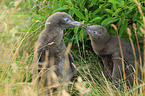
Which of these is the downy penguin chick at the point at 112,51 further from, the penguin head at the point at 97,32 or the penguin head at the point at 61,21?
the penguin head at the point at 61,21

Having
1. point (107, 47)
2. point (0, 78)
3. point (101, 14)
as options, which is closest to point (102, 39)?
point (107, 47)

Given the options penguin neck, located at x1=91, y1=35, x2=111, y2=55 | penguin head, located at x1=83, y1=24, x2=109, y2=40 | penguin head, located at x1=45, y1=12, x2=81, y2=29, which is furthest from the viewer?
penguin neck, located at x1=91, y1=35, x2=111, y2=55

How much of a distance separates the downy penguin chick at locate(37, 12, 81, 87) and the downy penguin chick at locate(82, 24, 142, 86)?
0.46 m

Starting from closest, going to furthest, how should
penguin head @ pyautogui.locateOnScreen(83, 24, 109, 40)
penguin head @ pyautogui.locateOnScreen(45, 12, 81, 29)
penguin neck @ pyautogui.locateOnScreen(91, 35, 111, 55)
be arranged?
1. penguin head @ pyautogui.locateOnScreen(45, 12, 81, 29)
2. penguin head @ pyautogui.locateOnScreen(83, 24, 109, 40)
3. penguin neck @ pyautogui.locateOnScreen(91, 35, 111, 55)

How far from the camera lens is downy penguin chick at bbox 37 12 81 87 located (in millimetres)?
3047

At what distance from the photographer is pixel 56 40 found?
310 centimetres

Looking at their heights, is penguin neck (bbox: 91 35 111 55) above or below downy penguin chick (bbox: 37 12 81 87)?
below

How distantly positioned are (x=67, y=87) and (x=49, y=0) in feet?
5.80

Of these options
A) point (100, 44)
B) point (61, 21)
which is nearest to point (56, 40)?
point (61, 21)

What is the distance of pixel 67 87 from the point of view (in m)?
3.12

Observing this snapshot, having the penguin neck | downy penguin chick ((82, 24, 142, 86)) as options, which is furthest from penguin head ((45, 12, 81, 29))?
the penguin neck

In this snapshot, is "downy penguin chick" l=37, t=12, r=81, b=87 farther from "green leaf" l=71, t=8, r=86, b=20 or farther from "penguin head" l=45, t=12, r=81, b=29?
"green leaf" l=71, t=8, r=86, b=20

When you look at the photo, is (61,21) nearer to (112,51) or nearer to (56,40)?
(56,40)

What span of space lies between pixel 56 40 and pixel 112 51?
3.22 feet
